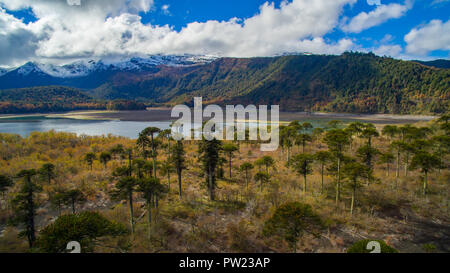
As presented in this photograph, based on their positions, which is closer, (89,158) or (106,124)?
(89,158)

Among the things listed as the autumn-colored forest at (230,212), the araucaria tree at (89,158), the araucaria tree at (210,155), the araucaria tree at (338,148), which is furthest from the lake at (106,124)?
the araucaria tree at (338,148)

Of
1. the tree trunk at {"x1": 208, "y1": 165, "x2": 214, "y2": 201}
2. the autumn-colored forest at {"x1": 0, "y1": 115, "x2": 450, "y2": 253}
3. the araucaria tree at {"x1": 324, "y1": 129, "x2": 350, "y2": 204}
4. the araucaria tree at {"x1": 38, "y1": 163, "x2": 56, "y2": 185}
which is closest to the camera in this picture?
the autumn-colored forest at {"x1": 0, "y1": 115, "x2": 450, "y2": 253}

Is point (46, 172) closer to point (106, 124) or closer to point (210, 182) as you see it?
point (210, 182)

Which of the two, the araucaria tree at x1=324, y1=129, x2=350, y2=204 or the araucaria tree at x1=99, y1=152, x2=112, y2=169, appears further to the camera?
the araucaria tree at x1=99, y1=152, x2=112, y2=169

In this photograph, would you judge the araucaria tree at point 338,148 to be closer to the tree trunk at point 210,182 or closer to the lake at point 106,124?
the tree trunk at point 210,182

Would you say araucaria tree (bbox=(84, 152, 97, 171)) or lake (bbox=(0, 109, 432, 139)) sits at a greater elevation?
lake (bbox=(0, 109, 432, 139))

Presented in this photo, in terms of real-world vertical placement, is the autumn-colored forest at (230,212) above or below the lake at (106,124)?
below

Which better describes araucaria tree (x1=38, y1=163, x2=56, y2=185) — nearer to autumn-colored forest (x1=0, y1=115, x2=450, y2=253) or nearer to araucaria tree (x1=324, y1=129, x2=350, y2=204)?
autumn-colored forest (x1=0, y1=115, x2=450, y2=253)

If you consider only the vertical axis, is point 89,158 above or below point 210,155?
below

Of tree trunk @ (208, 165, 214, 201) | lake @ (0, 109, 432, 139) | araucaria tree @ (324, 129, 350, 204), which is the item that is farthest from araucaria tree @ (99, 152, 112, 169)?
lake @ (0, 109, 432, 139)

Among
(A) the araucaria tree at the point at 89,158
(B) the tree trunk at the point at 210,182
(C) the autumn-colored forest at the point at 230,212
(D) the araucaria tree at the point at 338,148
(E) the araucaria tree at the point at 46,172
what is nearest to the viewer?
(C) the autumn-colored forest at the point at 230,212

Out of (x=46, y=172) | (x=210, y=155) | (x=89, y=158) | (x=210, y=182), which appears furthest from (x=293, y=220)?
(x=89, y=158)

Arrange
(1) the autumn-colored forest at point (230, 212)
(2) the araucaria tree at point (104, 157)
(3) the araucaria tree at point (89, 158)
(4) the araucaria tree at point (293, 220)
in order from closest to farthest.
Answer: (4) the araucaria tree at point (293, 220), (1) the autumn-colored forest at point (230, 212), (3) the araucaria tree at point (89, 158), (2) the araucaria tree at point (104, 157)
